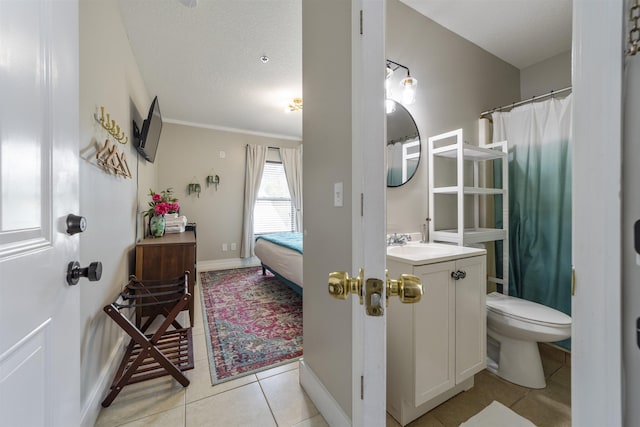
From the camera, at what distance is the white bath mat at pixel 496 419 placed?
123cm

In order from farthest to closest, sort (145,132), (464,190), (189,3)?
(145,132) < (464,190) < (189,3)

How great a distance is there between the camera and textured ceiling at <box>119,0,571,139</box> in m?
1.80

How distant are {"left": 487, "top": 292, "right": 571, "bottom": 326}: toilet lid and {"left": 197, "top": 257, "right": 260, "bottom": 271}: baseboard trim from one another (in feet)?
12.7

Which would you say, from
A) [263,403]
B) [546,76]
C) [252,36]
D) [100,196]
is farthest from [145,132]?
[546,76]

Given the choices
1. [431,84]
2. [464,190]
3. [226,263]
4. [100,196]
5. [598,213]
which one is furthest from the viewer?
[226,263]

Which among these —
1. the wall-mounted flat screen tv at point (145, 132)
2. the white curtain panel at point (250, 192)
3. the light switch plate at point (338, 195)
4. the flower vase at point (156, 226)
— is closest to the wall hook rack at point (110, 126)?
the wall-mounted flat screen tv at point (145, 132)

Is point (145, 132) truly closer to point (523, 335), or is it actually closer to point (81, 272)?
point (81, 272)

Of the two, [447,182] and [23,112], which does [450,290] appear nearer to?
[447,182]

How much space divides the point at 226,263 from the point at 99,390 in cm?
319

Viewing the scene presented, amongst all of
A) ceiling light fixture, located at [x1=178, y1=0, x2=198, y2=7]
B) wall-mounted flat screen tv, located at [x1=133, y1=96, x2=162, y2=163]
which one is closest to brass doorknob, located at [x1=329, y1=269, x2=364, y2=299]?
ceiling light fixture, located at [x1=178, y1=0, x2=198, y2=7]

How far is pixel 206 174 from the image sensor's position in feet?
14.1

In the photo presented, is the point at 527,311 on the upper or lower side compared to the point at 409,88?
lower

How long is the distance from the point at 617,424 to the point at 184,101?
14.2ft

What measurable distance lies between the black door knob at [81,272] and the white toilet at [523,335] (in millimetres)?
2131
